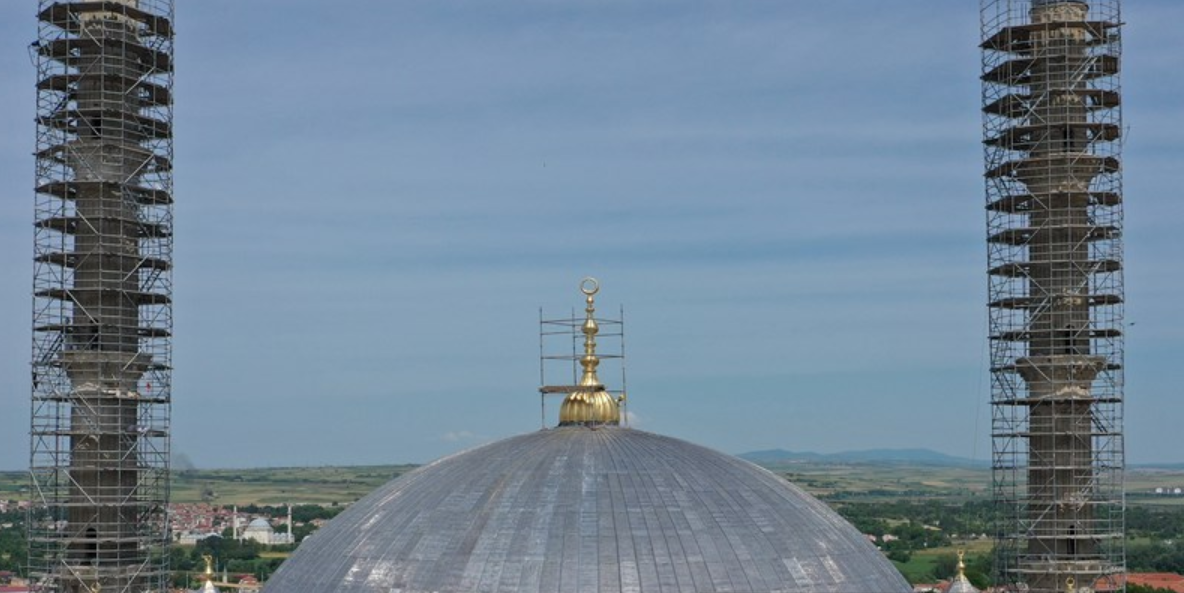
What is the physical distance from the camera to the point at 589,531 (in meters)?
31.6

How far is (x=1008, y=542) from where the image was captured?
67.6m

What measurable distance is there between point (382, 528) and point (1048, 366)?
131 ft

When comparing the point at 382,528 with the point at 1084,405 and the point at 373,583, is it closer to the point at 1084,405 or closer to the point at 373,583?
Answer: the point at 373,583

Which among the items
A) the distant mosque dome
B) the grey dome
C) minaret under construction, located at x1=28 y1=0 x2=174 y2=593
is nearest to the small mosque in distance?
the grey dome

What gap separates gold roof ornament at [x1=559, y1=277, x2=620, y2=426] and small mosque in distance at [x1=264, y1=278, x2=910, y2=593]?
0.65m

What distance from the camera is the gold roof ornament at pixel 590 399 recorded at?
37562 millimetres

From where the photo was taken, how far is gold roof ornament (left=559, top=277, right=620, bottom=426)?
37.6 metres

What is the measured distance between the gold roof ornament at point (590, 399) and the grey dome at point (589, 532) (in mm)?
1062

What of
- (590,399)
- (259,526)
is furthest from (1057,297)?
(259,526)

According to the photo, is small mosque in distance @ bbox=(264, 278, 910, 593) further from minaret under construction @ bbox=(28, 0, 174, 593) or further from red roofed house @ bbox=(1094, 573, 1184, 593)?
red roofed house @ bbox=(1094, 573, 1184, 593)

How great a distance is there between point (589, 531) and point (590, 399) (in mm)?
6452

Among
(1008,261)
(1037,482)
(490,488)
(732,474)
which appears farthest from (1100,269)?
(490,488)

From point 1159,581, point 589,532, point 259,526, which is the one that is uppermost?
point 589,532

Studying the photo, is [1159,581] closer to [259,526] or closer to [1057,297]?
[1057,297]
